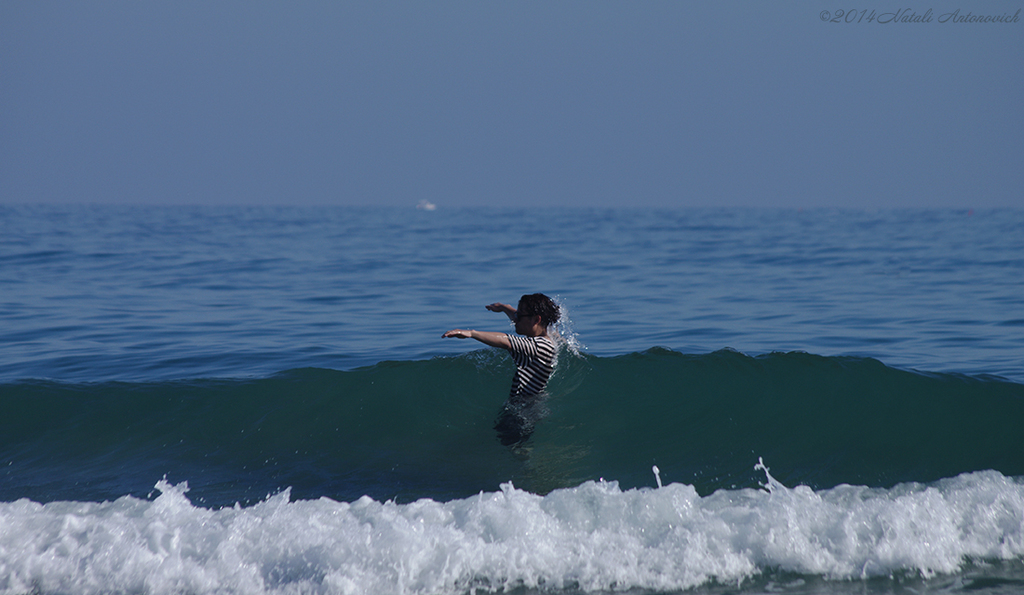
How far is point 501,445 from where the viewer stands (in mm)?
8188

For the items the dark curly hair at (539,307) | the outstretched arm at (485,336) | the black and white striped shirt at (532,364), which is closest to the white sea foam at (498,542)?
the outstretched arm at (485,336)

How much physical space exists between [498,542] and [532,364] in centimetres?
248

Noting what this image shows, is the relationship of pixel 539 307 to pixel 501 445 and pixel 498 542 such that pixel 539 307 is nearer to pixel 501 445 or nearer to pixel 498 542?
pixel 501 445

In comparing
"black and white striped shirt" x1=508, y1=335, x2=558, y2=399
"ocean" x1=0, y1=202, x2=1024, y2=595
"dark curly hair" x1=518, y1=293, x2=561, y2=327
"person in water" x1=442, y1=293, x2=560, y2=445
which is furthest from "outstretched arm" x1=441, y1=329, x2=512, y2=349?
"ocean" x1=0, y1=202, x2=1024, y2=595

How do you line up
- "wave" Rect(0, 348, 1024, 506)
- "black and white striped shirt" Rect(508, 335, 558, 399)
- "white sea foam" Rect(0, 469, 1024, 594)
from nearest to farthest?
1. "white sea foam" Rect(0, 469, 1024, 594)
2. "black and white striped shirt" Rect(508, 335, 558, 399)
3. "wave" Rect(0, 348, 1024, 506)

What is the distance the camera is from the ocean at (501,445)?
5.38 metres

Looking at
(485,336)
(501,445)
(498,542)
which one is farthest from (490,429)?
(498,542)

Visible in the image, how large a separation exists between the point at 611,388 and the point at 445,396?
7.41 feet

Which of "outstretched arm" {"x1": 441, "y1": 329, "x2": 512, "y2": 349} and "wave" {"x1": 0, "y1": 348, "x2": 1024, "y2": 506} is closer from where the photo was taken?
"outstretched arm" {"x1": 441, "y1": 329, "x2": 512, "y2": 349}

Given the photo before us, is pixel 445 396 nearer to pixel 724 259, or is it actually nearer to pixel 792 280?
pixel 792 280

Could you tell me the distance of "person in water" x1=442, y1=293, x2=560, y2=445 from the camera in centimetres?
757

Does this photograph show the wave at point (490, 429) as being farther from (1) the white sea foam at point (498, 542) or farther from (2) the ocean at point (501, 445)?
(1) the white sea foam at point (498, 542)

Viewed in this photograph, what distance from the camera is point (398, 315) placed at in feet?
53.7

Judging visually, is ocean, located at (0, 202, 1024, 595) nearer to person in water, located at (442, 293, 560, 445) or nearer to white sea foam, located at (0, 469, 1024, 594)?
white sea foam, located at (0, 469, 1024, 594)
